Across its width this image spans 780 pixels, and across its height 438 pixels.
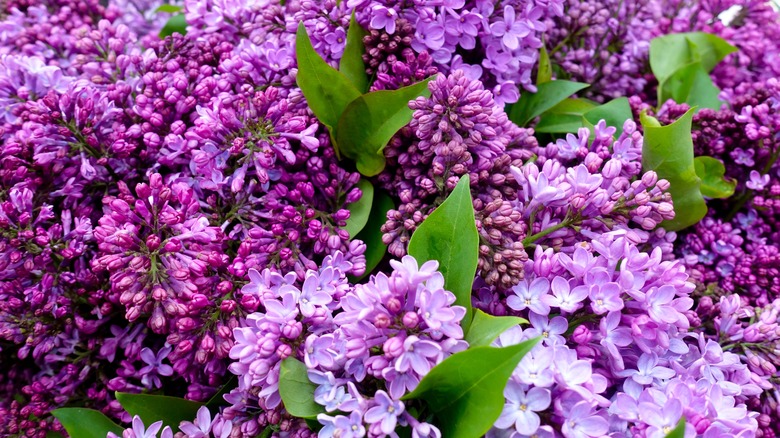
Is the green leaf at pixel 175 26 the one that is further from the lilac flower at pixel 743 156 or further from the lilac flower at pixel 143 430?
the lilac flower at pixel 743 156

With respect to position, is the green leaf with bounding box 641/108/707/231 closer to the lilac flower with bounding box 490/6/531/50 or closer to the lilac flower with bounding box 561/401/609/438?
the lilac flower with bounding box 490/6/531/50

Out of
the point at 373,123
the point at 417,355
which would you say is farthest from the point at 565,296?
the point at 373,123

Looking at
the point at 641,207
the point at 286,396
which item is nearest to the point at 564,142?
the point at 641,207

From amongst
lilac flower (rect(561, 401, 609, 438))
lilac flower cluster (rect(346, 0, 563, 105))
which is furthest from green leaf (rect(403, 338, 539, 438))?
lilac flower cluster (rect(346, 0, 563, 105))

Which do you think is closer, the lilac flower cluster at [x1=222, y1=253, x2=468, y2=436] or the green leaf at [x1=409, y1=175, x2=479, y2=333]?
the lilac flower cluster at [x1=222, y1=253, x2=468, y2=436]

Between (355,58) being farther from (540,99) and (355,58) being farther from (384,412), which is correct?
(384,412)

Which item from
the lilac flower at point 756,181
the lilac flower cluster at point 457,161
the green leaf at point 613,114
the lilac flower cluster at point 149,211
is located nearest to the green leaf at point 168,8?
the lilac flower cluster at point 149,211
